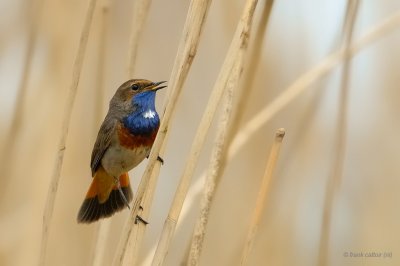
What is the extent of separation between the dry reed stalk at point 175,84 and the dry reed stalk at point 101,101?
1.09 feet

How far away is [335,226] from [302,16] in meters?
0.73

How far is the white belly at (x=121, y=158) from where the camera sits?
168cm

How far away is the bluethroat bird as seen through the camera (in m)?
1.66

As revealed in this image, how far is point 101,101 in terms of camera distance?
174 centimetres

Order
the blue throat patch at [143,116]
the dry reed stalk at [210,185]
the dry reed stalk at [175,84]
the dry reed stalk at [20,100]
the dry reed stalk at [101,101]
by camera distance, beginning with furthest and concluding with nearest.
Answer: the dry reed stalk at [20,100], the blue throat patch at [143,116], the dry reed stalk at [101,101], the dry reed stalk at [210,185], the dry reed stalk at [175,84]

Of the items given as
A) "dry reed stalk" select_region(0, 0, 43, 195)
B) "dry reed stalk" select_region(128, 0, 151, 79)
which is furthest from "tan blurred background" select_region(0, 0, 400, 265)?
"dry reed stalk" select_region(128, 0, 151, 79)

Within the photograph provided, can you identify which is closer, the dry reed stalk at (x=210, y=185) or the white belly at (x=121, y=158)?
the dry reed stalk at (x=210, y=185)

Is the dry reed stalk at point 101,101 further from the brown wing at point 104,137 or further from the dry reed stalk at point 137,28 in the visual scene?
the dry reed stalk at point 137,28

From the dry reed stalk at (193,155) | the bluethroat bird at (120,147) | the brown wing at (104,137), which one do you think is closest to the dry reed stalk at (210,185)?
the dry reed stalk at (193,155)

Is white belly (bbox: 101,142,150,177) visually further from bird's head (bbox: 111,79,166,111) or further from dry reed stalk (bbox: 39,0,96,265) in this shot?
dry reed stalk (bbox: 39,0,96,265)

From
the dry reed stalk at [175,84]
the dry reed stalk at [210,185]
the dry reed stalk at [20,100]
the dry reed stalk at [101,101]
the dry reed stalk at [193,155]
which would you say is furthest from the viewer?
the dry reed stalk at [20,100]

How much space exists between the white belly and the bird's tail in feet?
0.14

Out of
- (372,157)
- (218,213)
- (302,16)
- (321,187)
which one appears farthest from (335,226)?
(302,16)

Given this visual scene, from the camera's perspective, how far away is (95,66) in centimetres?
178
